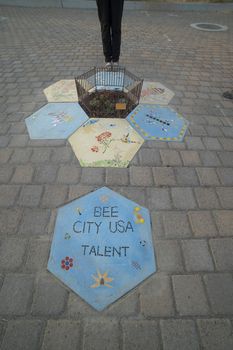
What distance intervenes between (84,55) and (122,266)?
18.9 feet

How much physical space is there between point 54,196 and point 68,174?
37 cm

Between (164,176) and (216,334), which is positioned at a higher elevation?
(164,176)

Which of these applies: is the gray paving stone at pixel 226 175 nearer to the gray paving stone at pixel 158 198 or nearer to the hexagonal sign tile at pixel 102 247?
the gray paving stone at pixel 158 198

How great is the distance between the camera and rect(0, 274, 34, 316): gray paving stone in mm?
1797

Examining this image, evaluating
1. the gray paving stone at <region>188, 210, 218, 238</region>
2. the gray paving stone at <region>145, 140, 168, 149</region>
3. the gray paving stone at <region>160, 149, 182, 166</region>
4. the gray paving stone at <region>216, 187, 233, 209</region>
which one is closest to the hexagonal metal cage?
the gray paving stone at <region>145, 140, 168, 149</region>

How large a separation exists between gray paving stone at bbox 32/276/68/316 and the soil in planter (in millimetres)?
2642

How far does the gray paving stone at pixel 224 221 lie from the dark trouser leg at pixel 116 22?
13.5 ft

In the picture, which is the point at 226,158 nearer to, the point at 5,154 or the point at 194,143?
the point at 194,143

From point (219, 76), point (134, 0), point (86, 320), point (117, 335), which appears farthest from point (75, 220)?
point (134, 0)

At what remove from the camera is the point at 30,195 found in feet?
8.62

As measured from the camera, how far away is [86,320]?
68.7 inches

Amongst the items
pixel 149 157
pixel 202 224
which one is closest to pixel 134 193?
pixel 149 157

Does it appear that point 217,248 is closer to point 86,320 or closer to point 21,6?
point 86,320

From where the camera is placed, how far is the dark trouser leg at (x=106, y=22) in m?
4.39
